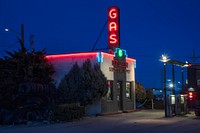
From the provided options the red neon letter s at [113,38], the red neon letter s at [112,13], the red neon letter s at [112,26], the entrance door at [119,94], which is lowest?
the entrance door at [119,94]

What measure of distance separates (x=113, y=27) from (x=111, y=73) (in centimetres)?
453

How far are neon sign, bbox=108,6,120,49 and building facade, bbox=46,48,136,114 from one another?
1.26 meters

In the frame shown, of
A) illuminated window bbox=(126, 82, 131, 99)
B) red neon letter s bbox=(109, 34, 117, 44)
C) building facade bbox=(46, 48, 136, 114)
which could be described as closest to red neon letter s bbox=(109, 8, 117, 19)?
red neon letter s bbox=(109, 34, 117, 44)

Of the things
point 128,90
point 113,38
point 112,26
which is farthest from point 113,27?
point 128,90

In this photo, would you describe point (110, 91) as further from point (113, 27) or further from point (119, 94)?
point (113, 27)

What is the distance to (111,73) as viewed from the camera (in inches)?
1192

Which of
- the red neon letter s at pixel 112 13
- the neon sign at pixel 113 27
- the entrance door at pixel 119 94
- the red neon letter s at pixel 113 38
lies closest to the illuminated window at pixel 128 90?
the entrance door at pixel 119 94

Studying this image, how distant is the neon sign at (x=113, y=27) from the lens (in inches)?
1282

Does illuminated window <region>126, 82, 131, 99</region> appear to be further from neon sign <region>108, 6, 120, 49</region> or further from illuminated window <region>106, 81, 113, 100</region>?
neon sign <region>108, 6, 120, 49</region>

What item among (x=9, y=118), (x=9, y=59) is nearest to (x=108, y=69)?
(x=9, y=59)

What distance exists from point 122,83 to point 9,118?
1173 cm

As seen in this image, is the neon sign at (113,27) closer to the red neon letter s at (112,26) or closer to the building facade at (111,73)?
the red neon letter s at (112,26)

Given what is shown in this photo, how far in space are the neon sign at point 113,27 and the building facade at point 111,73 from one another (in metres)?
1.26

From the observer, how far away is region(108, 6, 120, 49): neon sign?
32562 mm
